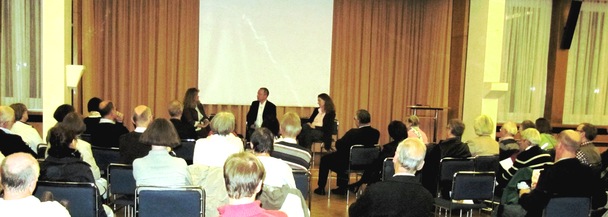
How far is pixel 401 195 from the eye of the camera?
310 cm

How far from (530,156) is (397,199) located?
8.55 feet

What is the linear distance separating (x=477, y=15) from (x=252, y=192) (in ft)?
26.6

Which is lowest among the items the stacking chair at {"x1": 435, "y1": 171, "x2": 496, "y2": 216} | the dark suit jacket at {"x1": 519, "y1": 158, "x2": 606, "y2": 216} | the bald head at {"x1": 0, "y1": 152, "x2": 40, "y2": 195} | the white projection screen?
the stacking chair at {"x1": 435, "y1": 171, "x2": 496, "y2": 216}

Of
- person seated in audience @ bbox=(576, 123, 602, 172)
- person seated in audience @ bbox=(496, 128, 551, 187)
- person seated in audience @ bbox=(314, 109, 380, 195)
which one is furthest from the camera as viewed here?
person seated in audience @ bbox=(314, 109, 380, 195)

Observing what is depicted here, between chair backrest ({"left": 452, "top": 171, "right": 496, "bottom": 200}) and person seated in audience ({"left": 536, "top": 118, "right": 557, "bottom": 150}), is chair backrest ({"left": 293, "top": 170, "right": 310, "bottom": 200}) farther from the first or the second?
person seated in audience ({"left": 536, "top": 118, "right": 557, "bottom": 150})

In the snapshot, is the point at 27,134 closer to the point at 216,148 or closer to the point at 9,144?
the point at 9,144

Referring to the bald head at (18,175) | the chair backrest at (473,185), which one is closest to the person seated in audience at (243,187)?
the bald head at (18,175)

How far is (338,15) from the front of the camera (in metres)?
10.6

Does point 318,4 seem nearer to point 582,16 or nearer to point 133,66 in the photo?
point 133,66

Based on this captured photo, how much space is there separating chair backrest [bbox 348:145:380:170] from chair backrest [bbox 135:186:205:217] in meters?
2.96

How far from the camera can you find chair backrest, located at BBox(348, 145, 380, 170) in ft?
21.6

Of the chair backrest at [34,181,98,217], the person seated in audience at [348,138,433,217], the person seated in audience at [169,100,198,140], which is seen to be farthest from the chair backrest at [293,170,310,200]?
the person seated in audience at [169,100,198,140]

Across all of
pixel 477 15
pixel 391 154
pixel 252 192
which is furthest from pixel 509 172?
pixel 477 15

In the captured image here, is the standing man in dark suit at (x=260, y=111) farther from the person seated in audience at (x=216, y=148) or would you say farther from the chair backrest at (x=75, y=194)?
the chair backrest at (x=75, y=194)
